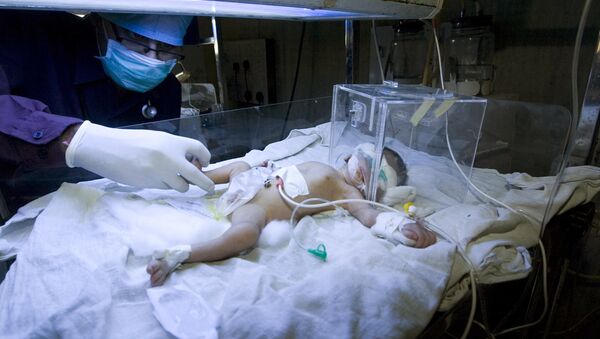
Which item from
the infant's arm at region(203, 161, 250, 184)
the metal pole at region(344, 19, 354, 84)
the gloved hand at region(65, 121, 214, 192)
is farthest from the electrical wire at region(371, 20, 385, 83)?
the gloved hand at region(65, 121, 214, 192)

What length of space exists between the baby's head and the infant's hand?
256mm

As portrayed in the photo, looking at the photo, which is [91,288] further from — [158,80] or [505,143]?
[505,143]

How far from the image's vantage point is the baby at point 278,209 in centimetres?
72

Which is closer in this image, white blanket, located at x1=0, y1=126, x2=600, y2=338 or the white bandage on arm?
white blanket, located at x1=0, y1=126, x2=600, y2=338

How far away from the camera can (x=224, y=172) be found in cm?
120

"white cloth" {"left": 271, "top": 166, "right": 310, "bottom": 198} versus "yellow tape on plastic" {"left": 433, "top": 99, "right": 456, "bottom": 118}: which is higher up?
"yellow tape on plastic" {"left": 433, "top": 99, "right": 456, "bottom": 118}

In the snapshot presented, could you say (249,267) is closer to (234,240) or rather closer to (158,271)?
(234,240)

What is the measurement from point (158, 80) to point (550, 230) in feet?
4.98

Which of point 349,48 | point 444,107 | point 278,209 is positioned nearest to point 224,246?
point 278,209

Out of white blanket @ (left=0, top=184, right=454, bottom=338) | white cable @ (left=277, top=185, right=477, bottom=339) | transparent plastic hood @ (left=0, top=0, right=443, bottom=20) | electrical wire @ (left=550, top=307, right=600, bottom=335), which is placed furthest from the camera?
electrical wire @ (left=550, top=307, right=600, bottom=335)

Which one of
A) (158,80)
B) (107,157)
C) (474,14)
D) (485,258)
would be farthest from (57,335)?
(474,14)

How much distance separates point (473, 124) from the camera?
1.09 m

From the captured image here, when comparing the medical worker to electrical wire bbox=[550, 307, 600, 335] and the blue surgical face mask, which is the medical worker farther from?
electrical wire bbox=[550, 307, 600, 335]

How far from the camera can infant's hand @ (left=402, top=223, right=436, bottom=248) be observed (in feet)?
2.49
